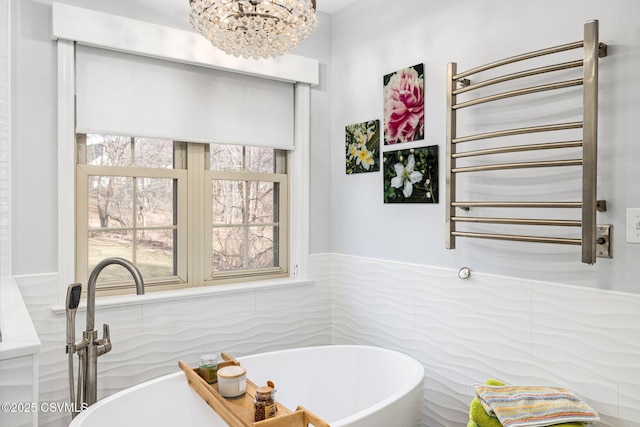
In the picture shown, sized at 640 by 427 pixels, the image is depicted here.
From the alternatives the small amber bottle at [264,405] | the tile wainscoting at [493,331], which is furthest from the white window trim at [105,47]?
the small amber bottle at [264,405]

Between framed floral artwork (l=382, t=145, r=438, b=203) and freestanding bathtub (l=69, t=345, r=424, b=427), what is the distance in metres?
0.82

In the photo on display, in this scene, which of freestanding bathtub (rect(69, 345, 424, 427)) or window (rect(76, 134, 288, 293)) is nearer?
freestanding bathtub (rect(69, 345, 424, 427))

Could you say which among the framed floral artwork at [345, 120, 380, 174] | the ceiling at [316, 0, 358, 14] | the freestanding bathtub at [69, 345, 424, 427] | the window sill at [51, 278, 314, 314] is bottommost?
the freestanding bathtub at [69, 345, 424, 427]

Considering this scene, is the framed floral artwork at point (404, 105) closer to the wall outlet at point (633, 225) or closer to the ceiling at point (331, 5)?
the ceiling at point (331, 5)

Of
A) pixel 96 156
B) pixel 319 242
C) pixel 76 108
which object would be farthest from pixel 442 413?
pixel 76 108

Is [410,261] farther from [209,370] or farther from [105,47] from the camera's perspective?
[105,47]

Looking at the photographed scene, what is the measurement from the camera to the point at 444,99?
2.19m

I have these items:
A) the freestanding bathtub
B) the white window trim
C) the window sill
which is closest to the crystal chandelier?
the white window trim

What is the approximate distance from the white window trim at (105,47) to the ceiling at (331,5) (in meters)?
0.37

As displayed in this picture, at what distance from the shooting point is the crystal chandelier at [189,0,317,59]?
63.7 inches

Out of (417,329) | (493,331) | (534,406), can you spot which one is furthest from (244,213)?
(534,406)

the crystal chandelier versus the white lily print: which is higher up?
the crystal chandelier

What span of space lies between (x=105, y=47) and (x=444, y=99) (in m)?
1.69

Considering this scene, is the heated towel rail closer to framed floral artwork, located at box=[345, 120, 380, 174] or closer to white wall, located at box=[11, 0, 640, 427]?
white wall, located at box=[11, 0, 640, 427]
